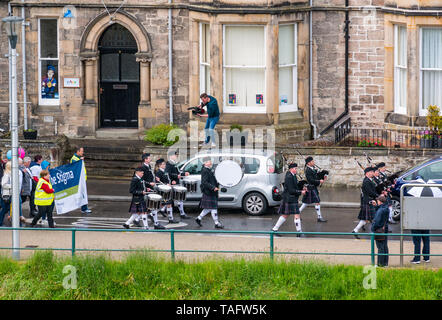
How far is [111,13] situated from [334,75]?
6.87m

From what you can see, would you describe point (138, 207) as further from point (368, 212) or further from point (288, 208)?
point (368, 212)

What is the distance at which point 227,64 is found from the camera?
3522 cm

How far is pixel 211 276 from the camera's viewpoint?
2273 cm

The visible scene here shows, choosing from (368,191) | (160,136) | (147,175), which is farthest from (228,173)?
(160,136)

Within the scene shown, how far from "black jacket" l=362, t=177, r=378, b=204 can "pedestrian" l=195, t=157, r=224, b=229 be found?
3.40 meters

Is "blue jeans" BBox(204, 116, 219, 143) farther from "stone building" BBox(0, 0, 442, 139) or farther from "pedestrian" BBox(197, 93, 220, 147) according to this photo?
"stone building" BBox(0, 0, 442, 139)

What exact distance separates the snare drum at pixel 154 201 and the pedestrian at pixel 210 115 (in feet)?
20.2

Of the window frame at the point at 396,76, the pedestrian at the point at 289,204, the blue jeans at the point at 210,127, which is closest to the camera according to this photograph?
the pedestrian at the point at 289,204

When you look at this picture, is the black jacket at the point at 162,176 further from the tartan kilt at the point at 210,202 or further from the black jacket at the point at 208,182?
the tartan kilt at the point at 210,202

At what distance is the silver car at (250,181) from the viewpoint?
29375 millimetres

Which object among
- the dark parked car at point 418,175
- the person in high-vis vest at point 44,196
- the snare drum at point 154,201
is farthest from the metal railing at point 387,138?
the person in high-vis vest at point 44,196

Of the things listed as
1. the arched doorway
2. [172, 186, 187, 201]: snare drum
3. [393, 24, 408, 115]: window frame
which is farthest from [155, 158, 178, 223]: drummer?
[393, 24, 408, 115]: window frame

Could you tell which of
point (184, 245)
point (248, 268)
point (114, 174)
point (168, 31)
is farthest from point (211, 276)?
point (168, 31)

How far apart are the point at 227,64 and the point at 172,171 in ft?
22.1
